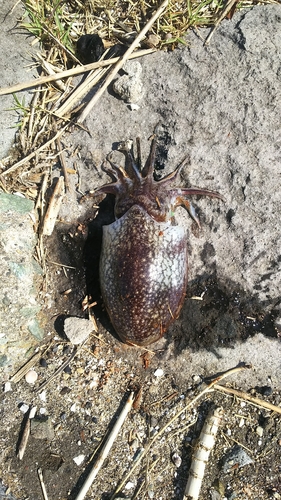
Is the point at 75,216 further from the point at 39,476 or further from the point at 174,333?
the point at 39,476

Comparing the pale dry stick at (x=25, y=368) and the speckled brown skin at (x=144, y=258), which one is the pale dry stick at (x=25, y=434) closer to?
the pale dry stick at (x=25, y=368)

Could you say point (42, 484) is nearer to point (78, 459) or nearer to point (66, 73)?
point (78, 459)

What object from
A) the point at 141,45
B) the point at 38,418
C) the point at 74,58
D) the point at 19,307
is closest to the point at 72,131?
the point at 74,58

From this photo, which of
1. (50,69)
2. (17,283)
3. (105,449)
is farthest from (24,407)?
(50,69)

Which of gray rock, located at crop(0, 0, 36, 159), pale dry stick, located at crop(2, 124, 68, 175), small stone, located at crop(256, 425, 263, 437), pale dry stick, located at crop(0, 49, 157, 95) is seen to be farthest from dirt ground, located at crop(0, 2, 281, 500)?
gray rock, located at crop(0, 0, 36, 159)

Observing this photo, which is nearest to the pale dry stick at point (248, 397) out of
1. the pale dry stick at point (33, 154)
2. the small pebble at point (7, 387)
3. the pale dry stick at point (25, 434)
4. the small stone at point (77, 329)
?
the small stone at point (77, 329)

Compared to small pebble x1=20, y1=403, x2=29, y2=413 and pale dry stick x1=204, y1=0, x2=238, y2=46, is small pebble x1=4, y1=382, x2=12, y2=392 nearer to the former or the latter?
small pebble x1=20, y1=403, x2=29, y2=413
